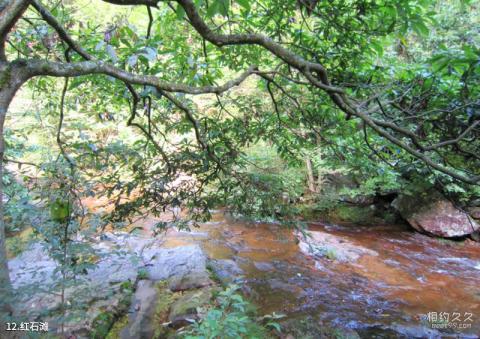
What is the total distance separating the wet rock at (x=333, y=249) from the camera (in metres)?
5.96

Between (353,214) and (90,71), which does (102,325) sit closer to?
(90,71)

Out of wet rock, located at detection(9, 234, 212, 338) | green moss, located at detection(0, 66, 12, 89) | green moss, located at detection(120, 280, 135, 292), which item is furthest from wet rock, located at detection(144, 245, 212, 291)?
green moss, located at detection(0, 66, 12, 89)

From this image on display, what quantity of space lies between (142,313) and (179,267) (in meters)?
1.13

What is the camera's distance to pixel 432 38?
8414 mm

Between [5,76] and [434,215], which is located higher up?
[5,76]

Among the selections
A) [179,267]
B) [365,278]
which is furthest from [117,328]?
[365,278]

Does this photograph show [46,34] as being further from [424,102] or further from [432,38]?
[432,38]

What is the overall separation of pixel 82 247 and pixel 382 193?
819cm

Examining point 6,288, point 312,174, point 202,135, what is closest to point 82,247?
point 6,288

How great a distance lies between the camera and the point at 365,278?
5316 millimetres

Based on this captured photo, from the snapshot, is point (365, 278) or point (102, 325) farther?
point (365, 278)

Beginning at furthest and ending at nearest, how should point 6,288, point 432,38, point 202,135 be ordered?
point 432,38
point 202,135
point 6,288

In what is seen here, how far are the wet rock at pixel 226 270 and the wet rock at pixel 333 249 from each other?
1.39 meters

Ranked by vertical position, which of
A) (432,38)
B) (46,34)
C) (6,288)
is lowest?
(6,288)
